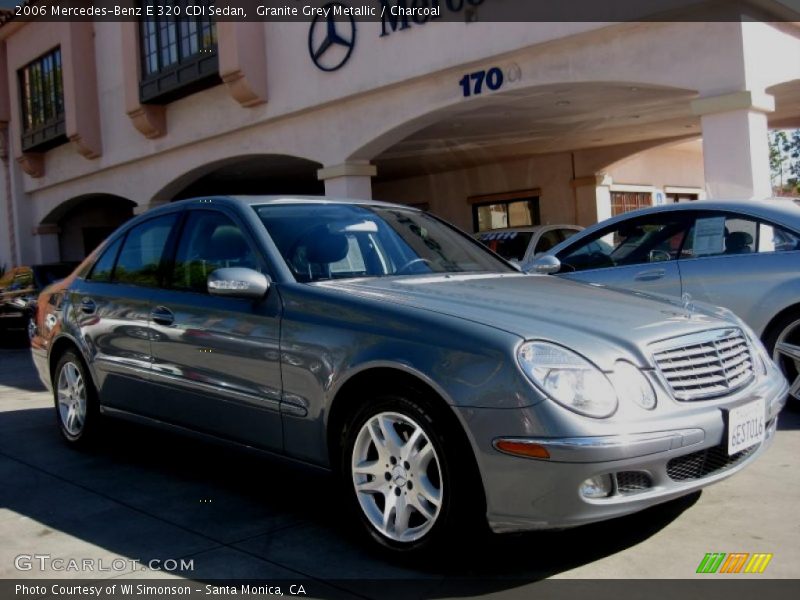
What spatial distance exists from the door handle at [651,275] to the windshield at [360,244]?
182 cm

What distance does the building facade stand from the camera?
31.6ft

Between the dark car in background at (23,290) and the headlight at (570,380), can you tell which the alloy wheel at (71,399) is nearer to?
the headlight at (570,380)

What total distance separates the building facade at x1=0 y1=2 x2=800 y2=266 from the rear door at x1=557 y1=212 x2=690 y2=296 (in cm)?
303

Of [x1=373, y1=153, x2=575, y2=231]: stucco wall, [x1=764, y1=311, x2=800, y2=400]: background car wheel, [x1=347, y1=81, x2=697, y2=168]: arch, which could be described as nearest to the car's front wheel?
[x1=764, y1=311, x2=800, y2=400]: background car wheel

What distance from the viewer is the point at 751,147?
29.7 feet

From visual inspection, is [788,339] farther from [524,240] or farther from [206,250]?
[524,240]

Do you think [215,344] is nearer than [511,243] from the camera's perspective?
Yes

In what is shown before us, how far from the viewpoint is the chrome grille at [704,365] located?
11.3 feet

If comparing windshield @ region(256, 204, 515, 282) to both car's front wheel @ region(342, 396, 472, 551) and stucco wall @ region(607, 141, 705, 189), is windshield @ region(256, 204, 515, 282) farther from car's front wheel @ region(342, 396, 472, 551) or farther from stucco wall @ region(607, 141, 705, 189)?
stucco wall @ region(607, 141, 705, 189)

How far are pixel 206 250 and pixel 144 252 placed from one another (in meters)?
0.74

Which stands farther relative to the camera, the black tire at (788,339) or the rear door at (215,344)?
the black tire at (788,339)

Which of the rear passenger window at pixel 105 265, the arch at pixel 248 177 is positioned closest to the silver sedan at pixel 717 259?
the rear passenger window at pixel 105 265

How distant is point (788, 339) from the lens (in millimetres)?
5930

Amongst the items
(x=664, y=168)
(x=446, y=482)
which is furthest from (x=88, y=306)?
(x=664, y=168)
